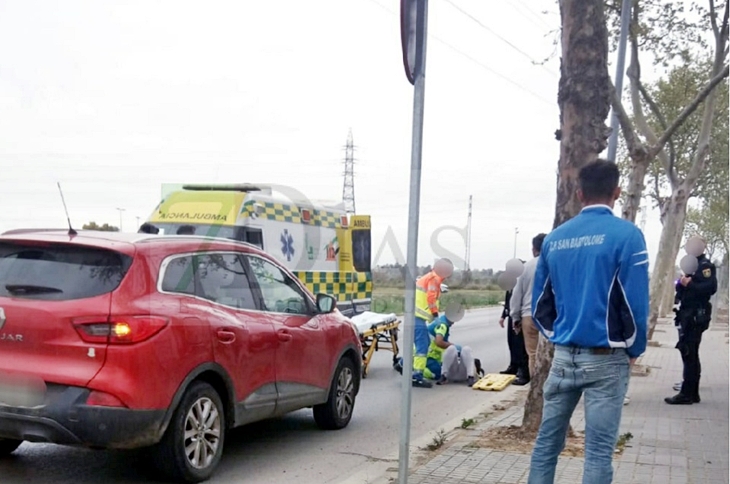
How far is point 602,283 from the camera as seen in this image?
3.97m

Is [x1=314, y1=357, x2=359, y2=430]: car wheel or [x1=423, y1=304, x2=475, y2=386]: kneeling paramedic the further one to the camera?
[x1=423, y1=304, x2=475, y2=386]: kneeling paramedic

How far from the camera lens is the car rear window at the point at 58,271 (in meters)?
5.24

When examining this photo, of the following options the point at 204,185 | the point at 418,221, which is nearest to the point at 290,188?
the point at 204,185

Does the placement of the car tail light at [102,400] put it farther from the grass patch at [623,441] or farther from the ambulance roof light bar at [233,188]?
the ambulance roof light bar at [233,188]

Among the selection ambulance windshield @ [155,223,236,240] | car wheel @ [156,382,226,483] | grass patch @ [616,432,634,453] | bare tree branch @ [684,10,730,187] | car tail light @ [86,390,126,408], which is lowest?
grass patch @ [616,432,634,453]

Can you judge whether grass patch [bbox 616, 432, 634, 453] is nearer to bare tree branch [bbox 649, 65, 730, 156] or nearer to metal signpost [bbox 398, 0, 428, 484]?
metal signpost [bbox 398, 0, 428, 484]

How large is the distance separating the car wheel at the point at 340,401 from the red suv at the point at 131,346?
1.24m

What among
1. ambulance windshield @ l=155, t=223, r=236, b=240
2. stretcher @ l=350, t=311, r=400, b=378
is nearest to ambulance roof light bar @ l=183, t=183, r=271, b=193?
ambulance windshield @ l=155, t=223, r=236, b=240

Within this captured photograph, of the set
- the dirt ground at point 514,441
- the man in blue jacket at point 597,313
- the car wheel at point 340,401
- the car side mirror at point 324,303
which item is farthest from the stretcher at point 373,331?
the man in blue jacket at point 597,313

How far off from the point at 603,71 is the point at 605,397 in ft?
12.1

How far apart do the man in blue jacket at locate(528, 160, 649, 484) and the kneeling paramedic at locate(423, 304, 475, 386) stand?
22.2 feet

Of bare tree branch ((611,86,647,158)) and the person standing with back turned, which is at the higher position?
bare tree branch ((611,86,647,158))

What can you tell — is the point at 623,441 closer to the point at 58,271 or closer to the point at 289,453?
the point at 289,453

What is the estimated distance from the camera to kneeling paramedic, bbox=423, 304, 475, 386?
11.0 meters
